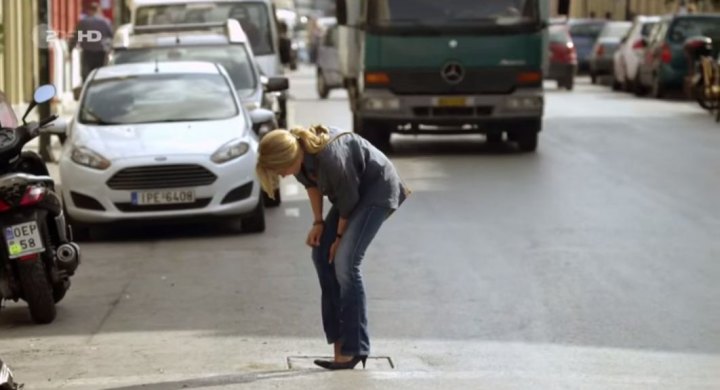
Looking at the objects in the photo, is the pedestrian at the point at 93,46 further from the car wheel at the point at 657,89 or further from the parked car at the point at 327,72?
the car wheel at the point at 657,89

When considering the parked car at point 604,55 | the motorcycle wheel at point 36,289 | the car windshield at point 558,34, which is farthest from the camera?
the parked car at point 604,55

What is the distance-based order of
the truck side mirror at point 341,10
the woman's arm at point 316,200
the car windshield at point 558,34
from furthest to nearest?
the car windshield at point 558,34, the truck side mirror at point 341,10, the woman's arm at point 316,200

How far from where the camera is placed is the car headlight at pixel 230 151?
16344mm

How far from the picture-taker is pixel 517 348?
10.7 meters

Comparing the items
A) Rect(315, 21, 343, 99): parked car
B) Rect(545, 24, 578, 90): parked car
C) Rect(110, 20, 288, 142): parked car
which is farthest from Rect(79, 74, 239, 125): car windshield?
Rect(545, 24, 578, 90): parked car

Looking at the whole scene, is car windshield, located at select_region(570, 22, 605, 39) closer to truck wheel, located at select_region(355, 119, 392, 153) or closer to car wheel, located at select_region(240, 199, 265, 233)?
truck wheel, located at select_region(355, 119, 392, 153)

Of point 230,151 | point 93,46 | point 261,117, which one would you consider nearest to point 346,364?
point 230,151

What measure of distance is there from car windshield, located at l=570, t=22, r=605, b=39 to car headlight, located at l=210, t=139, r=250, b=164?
136ft

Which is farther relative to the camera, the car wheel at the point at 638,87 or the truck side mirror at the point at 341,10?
the car wheel at the point at 638,87

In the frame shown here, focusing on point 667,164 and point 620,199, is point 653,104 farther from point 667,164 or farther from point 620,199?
point 620,199

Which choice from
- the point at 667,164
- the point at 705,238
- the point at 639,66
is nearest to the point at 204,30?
the point at 667,164

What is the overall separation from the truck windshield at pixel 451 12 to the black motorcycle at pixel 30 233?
12.4 metres

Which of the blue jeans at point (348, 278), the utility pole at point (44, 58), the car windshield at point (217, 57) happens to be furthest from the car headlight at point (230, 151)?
the blue jeans at point (348, 278)

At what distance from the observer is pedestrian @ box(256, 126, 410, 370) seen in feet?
30.0
